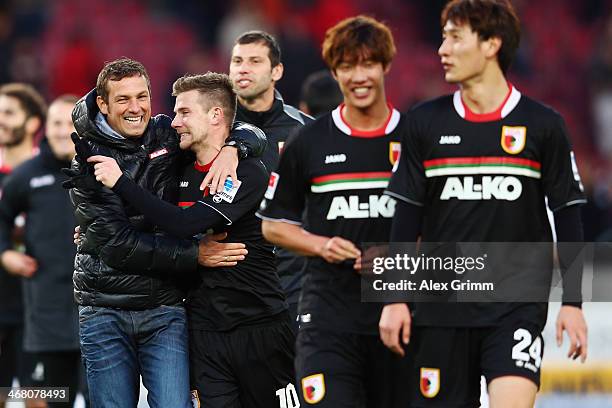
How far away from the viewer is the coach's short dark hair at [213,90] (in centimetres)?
651

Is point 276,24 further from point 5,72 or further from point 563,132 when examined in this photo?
point 563,132

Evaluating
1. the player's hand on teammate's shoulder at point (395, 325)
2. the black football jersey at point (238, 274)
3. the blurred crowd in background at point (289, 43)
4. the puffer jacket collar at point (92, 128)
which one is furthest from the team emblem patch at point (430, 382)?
the blurred crowd in background at point (289, 43)

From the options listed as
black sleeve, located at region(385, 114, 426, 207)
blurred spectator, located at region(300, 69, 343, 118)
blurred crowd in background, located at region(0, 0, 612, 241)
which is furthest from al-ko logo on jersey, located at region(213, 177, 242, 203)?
blurred crowd in background, located at region(0, 0, 612, 241)

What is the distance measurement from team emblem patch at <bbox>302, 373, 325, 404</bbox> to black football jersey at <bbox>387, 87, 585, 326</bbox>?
548 millimetres

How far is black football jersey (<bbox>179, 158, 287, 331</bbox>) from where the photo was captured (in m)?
6.41

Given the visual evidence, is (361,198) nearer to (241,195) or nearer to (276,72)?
(241,195)

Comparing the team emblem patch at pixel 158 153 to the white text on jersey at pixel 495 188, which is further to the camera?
the team emblem patch at pixel 158 153

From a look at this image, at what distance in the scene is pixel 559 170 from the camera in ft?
18.2

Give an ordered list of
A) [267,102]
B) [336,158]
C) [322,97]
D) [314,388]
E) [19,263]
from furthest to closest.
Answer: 1. [322,97]
2. [19,263]
3. [267,102]
4. [336,158]
5. [314,388]

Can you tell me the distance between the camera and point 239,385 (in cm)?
649

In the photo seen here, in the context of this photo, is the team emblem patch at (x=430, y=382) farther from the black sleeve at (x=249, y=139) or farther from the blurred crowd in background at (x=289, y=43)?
the blurred crowd in background at (x=289, y=43)

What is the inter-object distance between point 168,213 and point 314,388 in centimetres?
112

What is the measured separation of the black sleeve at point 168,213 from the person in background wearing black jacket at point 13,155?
144 inches

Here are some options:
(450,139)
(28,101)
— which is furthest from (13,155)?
(450,139)
